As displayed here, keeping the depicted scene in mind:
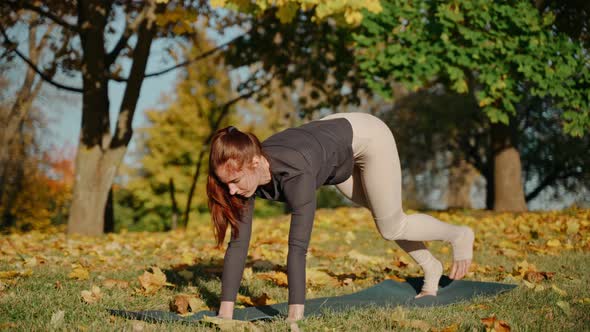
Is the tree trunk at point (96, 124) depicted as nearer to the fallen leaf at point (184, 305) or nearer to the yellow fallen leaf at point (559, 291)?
the fallen leaf at point (184, 305)

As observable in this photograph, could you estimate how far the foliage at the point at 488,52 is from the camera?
427 inches

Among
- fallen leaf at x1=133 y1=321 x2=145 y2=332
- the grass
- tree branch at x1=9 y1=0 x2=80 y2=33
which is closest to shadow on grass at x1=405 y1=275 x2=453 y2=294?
the grass

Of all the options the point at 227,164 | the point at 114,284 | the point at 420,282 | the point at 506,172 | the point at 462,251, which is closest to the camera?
the point at 227,164

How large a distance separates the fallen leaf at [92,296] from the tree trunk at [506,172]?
1139 centimetres

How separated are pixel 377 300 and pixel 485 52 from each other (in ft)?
26.5

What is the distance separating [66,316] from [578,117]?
10.3m

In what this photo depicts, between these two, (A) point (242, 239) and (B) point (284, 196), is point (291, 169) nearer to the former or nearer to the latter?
(B) point (284, 196)

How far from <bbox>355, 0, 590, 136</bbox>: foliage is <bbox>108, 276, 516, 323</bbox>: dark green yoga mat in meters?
7.13

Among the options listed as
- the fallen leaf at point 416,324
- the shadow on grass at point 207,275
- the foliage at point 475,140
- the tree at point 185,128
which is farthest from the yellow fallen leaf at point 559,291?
the tree at point 185,128

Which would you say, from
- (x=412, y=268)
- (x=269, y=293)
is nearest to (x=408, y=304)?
(x=269, y=293)

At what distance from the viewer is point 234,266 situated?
3.21 meters

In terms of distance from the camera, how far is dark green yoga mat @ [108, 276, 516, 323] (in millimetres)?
3278

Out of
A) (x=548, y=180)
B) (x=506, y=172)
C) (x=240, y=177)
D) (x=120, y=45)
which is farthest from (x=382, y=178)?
(x=548, y=180)

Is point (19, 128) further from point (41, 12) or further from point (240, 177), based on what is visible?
point (240, 177)
